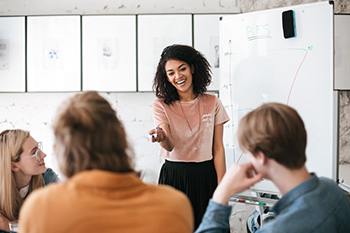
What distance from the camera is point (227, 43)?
6.83 ft

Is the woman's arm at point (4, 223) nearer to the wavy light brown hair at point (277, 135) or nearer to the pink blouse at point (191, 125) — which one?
the pink blouse at point (191, 125)

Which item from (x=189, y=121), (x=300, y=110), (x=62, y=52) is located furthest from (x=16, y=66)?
(x=300, y=110)

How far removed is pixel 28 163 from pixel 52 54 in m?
1.43

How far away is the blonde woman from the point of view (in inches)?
53.6

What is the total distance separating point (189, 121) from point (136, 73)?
0.99m

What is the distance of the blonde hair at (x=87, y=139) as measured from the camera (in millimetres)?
760

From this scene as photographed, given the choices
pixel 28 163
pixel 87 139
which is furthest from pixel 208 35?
pixel 87 139

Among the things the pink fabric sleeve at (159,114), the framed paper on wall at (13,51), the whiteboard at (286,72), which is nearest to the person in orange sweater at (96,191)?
the pink fabric sleeve at (159,114)

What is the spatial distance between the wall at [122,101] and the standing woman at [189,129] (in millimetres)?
869

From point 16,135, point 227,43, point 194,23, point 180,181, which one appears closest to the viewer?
point 16,135

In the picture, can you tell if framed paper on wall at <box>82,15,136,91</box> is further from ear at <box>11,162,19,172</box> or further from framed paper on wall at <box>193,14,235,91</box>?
ear at <box>11,162,19,172</box>

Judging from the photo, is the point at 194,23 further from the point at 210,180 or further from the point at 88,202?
the point at 88,202

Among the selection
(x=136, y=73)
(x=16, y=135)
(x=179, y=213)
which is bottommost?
(x=179, y=213)

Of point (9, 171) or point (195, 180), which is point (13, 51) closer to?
point (9, 171)
